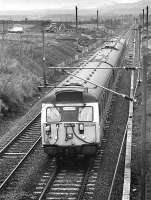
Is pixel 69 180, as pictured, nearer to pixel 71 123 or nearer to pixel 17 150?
pixel 71 123

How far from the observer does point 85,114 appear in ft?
54.1

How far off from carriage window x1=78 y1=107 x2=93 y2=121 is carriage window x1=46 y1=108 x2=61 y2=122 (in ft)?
2.64

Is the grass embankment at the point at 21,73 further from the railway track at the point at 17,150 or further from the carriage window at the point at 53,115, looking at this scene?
the carriage window at the point at 53,115

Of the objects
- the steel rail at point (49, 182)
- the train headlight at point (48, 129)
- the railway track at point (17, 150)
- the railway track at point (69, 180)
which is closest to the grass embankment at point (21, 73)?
the railway track at point (17, 150)

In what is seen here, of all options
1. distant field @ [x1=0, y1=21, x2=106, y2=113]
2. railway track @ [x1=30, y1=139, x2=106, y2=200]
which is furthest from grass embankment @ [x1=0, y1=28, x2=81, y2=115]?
railway track @ [x1=30, y1=139, x2=106, y2=200]

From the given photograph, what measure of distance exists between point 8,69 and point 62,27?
211 feet

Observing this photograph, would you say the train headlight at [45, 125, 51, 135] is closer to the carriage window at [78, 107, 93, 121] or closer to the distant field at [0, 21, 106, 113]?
the carriage window at [78, 107, 93, 121]

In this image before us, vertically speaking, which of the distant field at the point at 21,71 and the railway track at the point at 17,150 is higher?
the distant field at the point at 21,71

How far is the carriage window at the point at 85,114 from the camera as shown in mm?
16484

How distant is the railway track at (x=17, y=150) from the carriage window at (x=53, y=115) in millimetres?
2309

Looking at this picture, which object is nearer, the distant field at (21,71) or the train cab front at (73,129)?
the train cab front at (73,129)

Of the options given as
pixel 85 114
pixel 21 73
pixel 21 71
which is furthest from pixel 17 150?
pixel 21 71

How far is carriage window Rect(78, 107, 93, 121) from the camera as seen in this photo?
1648cm

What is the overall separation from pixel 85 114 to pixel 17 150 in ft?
15.6
